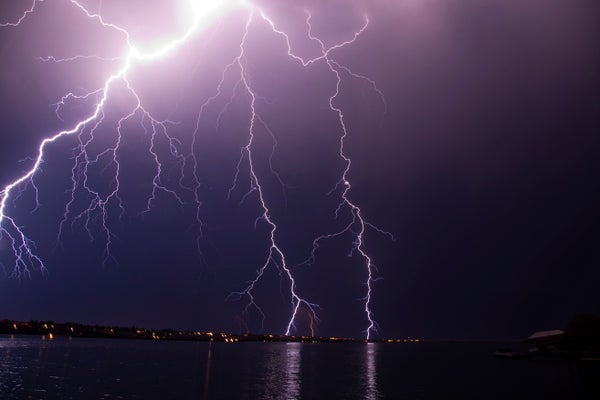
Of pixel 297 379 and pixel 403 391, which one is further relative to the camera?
pixel 297 379

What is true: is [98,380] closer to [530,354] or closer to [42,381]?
[42,381]

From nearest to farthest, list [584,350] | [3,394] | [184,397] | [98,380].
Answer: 1. [3,394]
2. [184,397]
3. [98,380]
4. [584,350]

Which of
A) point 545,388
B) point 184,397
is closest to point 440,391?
point 545,388

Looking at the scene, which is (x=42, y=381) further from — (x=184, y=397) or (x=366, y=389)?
(x=366, y=389)

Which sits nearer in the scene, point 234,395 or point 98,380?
point 234,395

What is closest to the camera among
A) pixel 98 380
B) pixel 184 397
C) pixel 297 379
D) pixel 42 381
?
pixel 184 397

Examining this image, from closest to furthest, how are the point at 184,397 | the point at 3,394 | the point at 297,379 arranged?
the point at 3,394
the point at 184,397
the point at 297,379

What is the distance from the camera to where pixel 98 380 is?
2475 centimetres

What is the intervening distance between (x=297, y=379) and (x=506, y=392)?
457 inches

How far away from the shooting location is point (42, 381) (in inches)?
910

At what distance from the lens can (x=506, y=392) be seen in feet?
80.2

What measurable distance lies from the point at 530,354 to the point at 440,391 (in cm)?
3580

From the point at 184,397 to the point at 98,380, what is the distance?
7.65 meters

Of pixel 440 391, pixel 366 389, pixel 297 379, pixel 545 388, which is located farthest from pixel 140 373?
pixel 545 388
